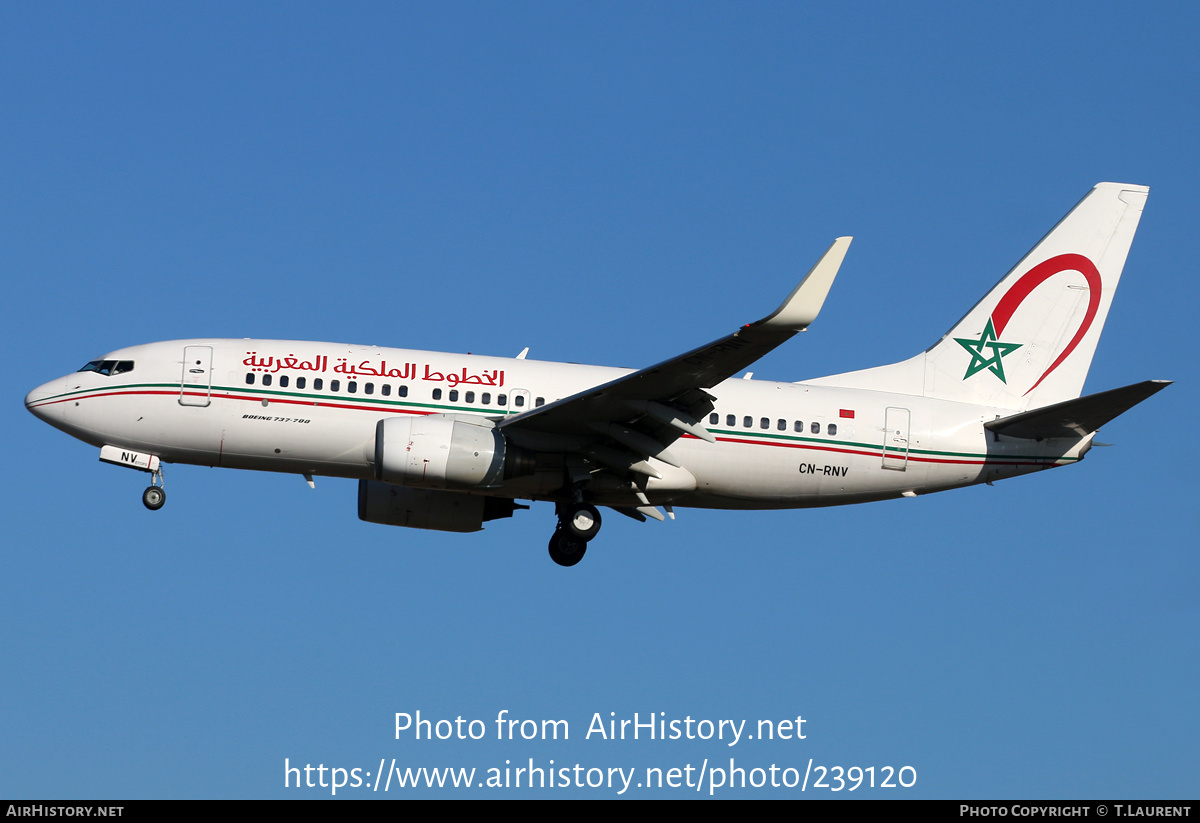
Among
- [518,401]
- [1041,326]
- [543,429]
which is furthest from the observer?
Result: [1041,326]

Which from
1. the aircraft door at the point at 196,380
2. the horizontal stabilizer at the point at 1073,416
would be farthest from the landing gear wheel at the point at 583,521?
the horizontal stabilizer at the point at 1073,416

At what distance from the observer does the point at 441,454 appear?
2706cm

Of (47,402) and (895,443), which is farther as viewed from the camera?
(895,443)

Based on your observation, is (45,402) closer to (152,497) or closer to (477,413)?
(152,497)

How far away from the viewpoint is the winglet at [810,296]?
22.7m

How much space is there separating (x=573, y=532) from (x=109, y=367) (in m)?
10.6

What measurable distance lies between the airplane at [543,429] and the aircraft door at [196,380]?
0.10 feet

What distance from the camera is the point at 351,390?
2833 centimetres

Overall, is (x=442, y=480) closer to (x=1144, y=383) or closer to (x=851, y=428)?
(x=851, y=428)

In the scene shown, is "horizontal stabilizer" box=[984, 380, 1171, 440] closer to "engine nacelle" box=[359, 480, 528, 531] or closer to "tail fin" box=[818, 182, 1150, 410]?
"tail fin" box=[818, 182, 1150, 410]

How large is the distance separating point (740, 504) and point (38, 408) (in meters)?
15.4

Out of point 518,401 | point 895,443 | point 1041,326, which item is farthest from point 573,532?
point 1041,326

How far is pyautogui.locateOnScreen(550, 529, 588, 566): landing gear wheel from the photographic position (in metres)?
29.8

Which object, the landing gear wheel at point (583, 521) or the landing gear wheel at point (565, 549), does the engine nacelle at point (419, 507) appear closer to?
the landing gear wheel at point (565, 549)
